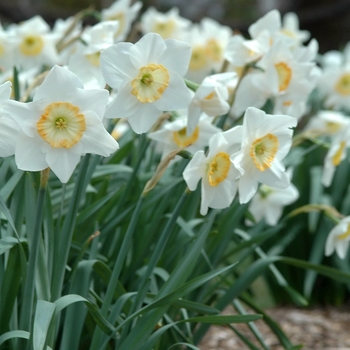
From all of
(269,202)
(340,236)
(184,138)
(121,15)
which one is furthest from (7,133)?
(121,15)

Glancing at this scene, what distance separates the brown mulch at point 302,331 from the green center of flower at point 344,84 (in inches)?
45.0

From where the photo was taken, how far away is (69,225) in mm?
1424

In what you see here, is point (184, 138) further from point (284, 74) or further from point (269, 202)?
point (269, 202)

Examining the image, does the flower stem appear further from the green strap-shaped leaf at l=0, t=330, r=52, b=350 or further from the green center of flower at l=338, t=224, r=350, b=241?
the green center of flower at l=338, t=224, r=350, b=241

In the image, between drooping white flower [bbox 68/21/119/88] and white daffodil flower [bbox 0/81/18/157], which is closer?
white daffodil flower [bbox 0/81/18/157]

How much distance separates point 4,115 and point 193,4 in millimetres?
9539

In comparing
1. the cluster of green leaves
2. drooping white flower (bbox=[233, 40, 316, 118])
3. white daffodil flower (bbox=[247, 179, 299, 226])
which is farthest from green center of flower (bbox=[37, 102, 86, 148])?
white daffodil flower (bbox=[247, 179, 299, 226])

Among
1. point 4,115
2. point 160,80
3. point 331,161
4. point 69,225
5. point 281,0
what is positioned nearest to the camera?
point 4,115

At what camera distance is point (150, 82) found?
1322mm

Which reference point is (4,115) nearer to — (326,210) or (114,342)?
(114,342)

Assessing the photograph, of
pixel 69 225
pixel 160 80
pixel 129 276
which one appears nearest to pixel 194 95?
pixel 160 80

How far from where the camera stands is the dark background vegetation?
6.86 meters

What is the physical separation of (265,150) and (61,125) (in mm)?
458

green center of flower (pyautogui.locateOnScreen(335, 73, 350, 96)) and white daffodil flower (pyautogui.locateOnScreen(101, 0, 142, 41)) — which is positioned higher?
white daffodil flower (pyautogui.locateOnScreen(101, 0, 142, 41))
